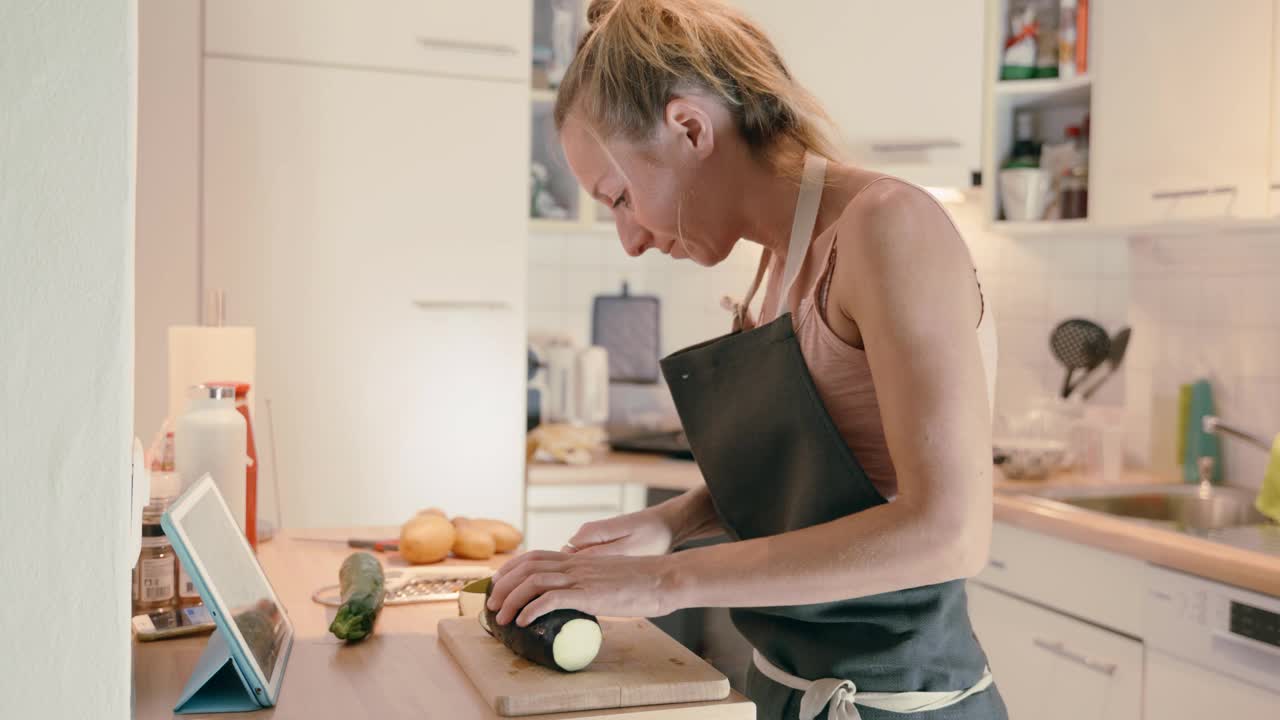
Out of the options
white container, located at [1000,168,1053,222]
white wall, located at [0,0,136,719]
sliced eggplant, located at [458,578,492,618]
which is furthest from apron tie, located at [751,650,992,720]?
white container, located at [1000,168,1053,222]

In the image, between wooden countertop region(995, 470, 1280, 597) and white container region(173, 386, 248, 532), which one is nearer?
white container region(173, 386, 248, 532)

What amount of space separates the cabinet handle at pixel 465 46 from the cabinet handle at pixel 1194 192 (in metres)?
1.43

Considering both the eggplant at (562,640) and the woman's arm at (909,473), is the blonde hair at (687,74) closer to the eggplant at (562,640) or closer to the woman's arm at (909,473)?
the woman's arm at (909,473)

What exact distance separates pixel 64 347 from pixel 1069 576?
1.85 m

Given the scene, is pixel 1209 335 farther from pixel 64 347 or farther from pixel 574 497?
pixel 64 347

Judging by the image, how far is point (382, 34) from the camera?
265cm

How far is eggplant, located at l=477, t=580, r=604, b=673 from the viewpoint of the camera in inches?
35.7

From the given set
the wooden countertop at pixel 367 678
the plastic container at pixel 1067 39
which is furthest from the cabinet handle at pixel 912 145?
the wooden countertop at pixel 367 678

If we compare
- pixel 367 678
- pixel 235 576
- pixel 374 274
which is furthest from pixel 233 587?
pixel 374 274

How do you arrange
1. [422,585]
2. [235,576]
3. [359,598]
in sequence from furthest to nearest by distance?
[422,585] < [359,598] < [235,576]

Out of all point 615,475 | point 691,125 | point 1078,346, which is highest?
point 691,125

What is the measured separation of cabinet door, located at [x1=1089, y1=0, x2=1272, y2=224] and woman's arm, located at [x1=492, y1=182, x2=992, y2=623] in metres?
1.45

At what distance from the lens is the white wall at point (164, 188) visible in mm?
2523

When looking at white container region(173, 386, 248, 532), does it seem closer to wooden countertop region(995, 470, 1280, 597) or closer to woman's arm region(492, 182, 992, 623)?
woman's arm region(492, 182, 992, 623)
